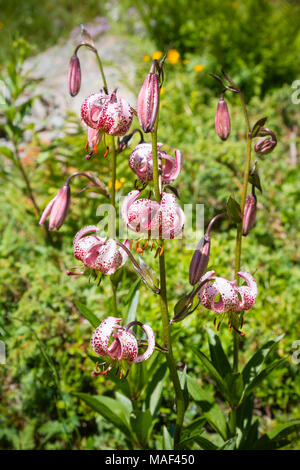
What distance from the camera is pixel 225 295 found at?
0.81 metres

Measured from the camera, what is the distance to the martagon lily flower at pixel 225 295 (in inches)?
32.2

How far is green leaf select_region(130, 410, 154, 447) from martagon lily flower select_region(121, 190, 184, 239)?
1.65 ft

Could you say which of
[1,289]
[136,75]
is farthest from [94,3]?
[1,289]

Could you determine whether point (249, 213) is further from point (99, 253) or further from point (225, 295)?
point (99, 253)

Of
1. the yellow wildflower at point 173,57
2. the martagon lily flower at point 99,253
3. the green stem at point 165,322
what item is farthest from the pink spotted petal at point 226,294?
the yellow wildflower at point 173,57

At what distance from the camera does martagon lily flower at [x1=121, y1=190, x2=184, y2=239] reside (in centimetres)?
74

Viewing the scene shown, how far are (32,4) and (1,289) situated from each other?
498cm

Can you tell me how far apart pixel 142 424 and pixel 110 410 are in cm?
9

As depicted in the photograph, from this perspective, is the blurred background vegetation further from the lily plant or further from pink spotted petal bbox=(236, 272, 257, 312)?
pink spotted petal bbox=(236, 272, 257, 312)

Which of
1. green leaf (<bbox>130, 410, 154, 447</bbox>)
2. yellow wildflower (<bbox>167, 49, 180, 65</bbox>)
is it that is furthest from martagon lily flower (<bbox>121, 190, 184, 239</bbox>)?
yellow wildflower (<bbox>167, 49, 180, 65</bbox>)

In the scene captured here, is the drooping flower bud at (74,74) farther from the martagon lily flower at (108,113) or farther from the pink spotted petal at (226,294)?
the pink spotted petal at (226,294)

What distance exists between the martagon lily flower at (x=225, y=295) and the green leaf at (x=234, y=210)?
0.15 metres

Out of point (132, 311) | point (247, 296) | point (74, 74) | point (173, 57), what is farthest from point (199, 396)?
point (173, 57)
